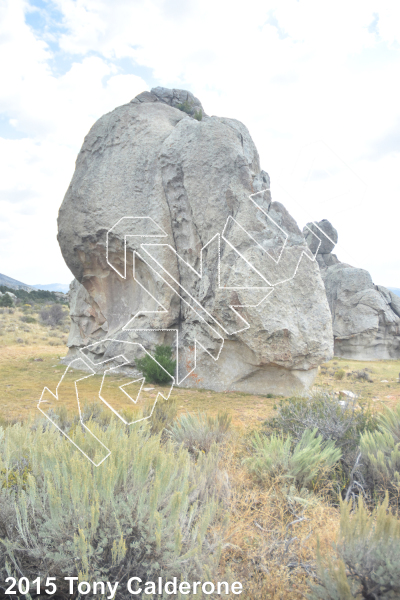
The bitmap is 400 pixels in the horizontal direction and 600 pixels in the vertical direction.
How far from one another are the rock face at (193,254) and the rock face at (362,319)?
41.6 ft

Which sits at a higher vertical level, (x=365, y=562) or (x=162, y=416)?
(x=365, y=562)

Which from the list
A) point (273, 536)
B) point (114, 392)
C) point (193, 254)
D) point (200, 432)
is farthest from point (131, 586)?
point (193, 254)

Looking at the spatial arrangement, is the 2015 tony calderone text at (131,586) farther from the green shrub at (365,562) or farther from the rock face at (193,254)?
the rock face at (193,254)

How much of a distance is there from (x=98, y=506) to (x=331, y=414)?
3.11 m

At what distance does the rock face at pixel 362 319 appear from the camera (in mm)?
21391

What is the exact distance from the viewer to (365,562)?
6.45 ft

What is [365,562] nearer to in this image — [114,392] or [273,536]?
[273,536]

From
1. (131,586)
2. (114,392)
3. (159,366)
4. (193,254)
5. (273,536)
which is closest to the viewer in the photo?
(131,586)

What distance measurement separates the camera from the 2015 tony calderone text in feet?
6.49

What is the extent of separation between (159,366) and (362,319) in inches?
596

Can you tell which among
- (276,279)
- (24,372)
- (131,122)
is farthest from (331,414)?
(131,122)

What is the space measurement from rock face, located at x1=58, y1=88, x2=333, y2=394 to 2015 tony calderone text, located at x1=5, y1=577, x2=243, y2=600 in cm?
541

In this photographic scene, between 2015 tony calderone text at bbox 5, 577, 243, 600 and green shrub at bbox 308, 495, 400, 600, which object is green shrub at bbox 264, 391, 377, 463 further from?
2015 tony calderone text at bbox 5, 577, 243, 600

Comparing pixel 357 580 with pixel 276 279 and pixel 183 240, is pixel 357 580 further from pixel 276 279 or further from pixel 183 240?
pixel 183 240
